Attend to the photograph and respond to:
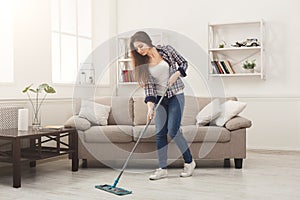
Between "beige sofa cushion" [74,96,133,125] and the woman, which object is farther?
"beige sofa cushion" [74,96,133,125]

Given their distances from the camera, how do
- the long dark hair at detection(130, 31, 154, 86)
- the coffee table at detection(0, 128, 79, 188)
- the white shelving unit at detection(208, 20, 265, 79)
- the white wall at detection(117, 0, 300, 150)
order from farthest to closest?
the white shelving unit at detection(208, 20, 265, 79) → the white wall at detection(117, 0, 300, 150) → the long dark hair at detection(130, 31, 154, 86) → the coffee table at detection(0, 128, 79, 188)

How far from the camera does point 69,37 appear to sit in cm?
532

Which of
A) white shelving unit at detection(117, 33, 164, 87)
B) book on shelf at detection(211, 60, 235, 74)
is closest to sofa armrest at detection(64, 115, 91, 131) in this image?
white shelving unit at detection(117, 33, 164, 87)

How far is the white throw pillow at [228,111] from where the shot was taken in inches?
164

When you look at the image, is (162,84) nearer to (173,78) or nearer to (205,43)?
(173,78)

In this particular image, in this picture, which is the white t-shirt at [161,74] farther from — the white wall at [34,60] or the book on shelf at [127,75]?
the book on shelf at [127,75]

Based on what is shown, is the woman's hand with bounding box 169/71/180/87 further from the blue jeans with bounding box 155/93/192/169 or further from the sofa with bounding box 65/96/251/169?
the sofa with bounding box 65/96/251/169

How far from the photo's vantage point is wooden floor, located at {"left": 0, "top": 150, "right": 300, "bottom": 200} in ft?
10.2

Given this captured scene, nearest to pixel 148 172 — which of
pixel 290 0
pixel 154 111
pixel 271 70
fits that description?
pixel 154 111

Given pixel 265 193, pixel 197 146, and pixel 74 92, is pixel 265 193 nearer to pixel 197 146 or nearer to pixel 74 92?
pixel 197 146

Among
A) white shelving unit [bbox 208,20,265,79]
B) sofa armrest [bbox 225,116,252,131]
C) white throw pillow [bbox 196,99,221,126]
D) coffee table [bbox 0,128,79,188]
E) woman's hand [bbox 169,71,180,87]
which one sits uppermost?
white shelving unit [bbox 208,20,265,79]

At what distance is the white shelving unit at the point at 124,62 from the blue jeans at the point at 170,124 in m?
2.27

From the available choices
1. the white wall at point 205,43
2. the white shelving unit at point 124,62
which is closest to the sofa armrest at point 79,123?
the white wall at point 205,43

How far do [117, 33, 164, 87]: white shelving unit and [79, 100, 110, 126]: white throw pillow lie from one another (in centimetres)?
136
